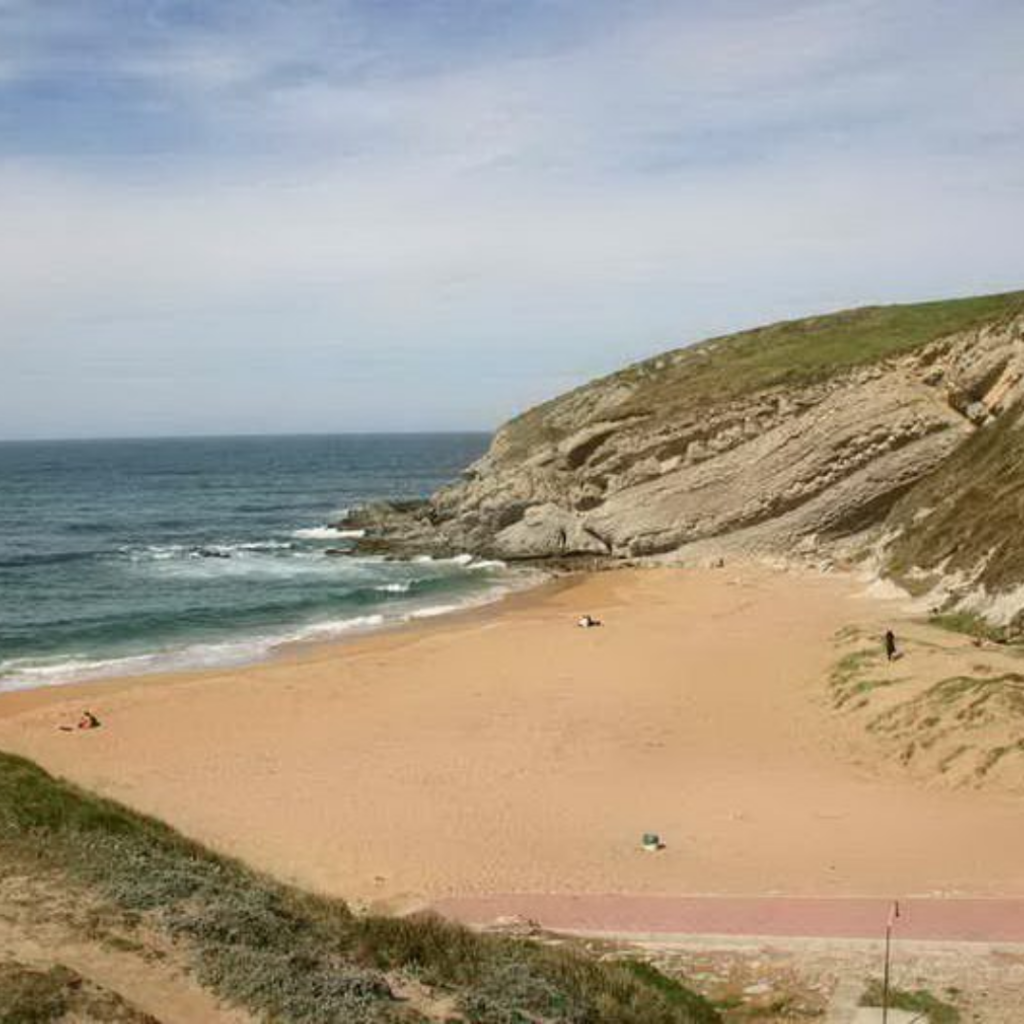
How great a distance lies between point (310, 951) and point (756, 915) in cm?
670

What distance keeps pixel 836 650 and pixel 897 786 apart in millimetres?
8849

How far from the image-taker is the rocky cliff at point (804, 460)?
119 feet

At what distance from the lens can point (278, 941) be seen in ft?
30.4

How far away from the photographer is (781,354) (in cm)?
5497

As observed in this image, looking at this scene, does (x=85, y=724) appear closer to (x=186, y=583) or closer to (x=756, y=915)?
(x=756, y=915)

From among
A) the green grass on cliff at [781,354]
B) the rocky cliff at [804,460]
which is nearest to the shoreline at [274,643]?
the rocky cliff at [804,460]

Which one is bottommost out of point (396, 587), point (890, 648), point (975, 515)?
point (396, 587)

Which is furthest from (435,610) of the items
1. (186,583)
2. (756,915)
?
(756,915)

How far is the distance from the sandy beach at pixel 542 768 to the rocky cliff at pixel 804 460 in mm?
6081

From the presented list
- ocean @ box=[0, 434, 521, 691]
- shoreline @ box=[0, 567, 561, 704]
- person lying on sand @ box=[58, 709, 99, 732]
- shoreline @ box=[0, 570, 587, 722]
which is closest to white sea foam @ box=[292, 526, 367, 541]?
ocean @ box=[0, 434, 521, 691]

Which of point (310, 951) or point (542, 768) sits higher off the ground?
point (310, 951)

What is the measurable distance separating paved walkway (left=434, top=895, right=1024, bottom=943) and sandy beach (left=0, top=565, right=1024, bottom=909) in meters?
0.44

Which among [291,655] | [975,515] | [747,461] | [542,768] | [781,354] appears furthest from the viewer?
[781,354]

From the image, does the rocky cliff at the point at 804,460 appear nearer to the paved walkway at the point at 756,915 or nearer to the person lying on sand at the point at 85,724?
the paved walkway at the point at 756,915
